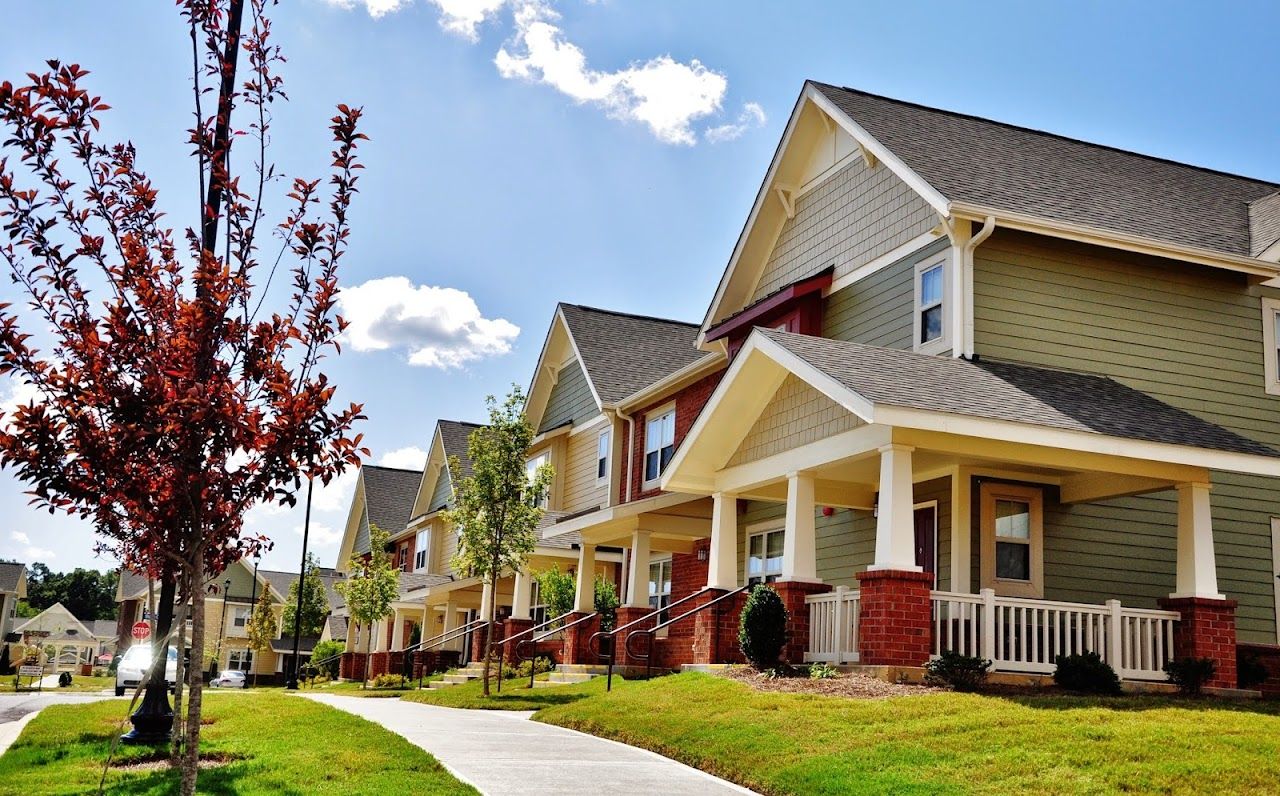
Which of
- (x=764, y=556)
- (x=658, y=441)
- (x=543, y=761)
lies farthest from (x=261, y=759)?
(x=658, y=441)

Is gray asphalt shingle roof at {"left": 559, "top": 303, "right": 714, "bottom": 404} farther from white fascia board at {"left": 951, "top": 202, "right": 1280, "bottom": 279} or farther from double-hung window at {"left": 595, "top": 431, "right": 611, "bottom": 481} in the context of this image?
white fascia board at {"left": 951, "top": 202, "right": 1280, "bottom": 279}

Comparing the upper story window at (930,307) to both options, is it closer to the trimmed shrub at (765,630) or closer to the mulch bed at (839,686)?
the trimmed shrub at (765,630)

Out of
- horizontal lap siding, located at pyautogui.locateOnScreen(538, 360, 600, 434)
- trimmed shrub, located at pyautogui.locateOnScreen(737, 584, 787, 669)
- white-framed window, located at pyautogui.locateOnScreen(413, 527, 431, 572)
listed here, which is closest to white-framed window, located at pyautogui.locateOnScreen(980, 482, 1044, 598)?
trimmed shrub, located at pyautogui.locateOnScreen(737, 584, 787, 669)

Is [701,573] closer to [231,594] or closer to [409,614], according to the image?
[409,614]

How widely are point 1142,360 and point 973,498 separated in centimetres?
391

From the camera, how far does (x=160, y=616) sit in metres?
12.6

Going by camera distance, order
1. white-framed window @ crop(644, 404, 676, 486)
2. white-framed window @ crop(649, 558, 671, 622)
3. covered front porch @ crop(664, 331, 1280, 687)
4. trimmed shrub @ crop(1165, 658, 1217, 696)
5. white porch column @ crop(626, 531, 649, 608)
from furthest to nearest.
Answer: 1. white-framed window @ crop(644, 404, 676, 486)
2. white-framed window @ crop(649, 558, 671, 622)
3. white porch column @ crop(626, 531, 649, 608)
4. trimmed shrub @ crop(1165, 658, 1217, 696)
5. covered front porch @ crop(664, 331, 1280, 687)

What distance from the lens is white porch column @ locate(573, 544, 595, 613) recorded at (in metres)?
26.5

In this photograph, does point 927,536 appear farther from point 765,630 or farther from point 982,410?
point 982,410

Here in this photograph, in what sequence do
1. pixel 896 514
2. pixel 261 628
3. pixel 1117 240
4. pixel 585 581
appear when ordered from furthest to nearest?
pixel 261 628
pixel 585 581
pixel 1117 240
pixel 896 514

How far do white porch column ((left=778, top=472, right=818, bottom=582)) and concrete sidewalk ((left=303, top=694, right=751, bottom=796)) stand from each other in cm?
373

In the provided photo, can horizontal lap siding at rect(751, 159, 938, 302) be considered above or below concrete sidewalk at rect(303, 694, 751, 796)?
above

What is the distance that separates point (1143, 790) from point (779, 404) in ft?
29.9

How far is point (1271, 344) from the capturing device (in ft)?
64.7
